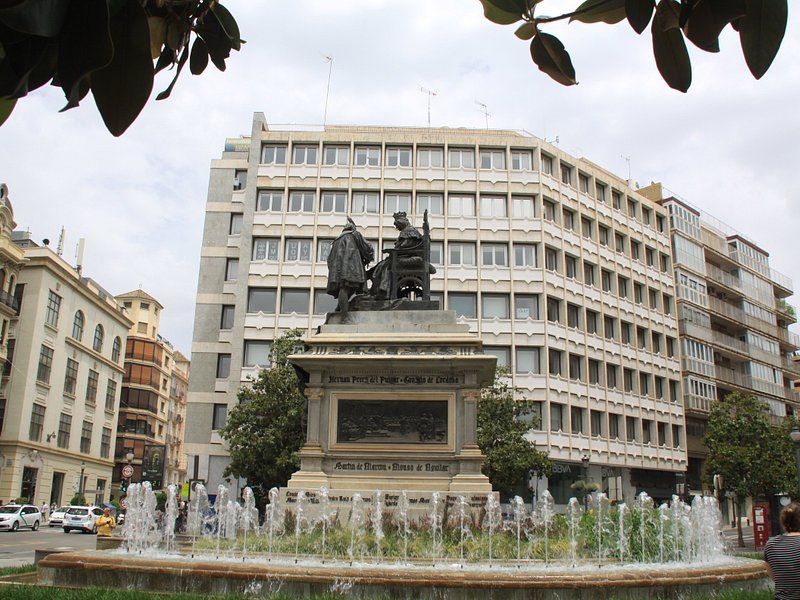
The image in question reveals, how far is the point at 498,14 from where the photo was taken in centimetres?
184

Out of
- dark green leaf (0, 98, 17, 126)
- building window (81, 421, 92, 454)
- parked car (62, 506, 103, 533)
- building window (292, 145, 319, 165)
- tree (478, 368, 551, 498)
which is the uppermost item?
building window (292, 145, 319, 165)

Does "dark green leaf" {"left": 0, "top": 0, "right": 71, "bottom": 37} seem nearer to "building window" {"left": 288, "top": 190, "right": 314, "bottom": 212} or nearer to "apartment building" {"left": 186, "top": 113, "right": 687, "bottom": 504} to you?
"apartment building" {"left": 186, "top": 113, "right": 687, "bottom": 504}

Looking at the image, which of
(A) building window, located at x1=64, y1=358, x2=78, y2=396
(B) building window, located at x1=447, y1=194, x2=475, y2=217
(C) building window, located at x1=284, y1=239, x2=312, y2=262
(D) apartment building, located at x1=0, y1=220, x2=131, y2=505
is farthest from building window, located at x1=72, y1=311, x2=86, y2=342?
(B) building window, located at x1=447, y1=194, x2=475, y2=217

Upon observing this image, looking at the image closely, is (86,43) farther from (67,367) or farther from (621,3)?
(67,367)

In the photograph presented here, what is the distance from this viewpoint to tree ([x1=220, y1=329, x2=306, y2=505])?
105 ft

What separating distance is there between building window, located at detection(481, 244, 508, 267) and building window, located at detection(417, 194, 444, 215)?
11.6ft

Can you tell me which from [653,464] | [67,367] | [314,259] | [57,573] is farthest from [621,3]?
[67,367]

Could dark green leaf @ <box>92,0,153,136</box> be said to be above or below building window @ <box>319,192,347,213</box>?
below

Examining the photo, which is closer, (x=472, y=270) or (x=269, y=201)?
(x=472, y=270)

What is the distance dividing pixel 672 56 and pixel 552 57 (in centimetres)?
32

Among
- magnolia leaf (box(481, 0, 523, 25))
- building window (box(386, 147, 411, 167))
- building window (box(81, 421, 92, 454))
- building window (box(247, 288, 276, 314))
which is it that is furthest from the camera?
building window (box(81, 421, 92, 454))

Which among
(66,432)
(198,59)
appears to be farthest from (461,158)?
(198,59)

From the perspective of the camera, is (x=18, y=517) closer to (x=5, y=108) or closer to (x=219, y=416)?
(x=219, y=416)

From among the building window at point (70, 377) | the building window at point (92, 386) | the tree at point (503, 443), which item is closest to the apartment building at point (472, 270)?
the tree at point (503, 443)
